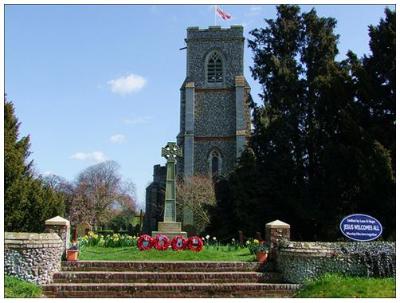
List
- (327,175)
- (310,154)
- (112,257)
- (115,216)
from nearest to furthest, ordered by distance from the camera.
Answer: (112,257) → (327,175) → (310,154) → (115,216)

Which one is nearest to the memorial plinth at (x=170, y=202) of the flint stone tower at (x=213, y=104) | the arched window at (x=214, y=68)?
the flint stone tower at (x=213, y=104)

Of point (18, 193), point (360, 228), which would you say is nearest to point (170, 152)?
point (18, 193)

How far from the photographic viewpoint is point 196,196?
32.9 m

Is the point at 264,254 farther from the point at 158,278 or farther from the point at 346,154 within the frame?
the point at 346,154

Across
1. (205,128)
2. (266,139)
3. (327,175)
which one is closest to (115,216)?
(205,128)

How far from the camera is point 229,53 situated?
39.8 m

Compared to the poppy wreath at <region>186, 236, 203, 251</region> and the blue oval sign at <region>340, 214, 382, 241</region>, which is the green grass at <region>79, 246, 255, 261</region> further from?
the blue oval sign at <region>340, 214, 382, 241</region>

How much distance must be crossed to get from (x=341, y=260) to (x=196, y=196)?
2205cm

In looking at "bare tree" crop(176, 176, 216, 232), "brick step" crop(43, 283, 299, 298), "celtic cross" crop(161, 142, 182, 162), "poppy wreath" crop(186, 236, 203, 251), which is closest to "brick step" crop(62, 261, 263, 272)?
"brick step" crop(43, 283, 299, 298)

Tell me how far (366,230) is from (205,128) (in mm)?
27100

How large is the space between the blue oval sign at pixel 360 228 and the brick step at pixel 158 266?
2.57m

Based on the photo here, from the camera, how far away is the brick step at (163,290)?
33.6 feet

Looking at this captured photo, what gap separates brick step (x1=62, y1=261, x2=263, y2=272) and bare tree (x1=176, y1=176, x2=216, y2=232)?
19911mm

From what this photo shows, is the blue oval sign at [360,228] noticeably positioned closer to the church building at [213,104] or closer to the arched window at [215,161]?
the church building at [213,104]
